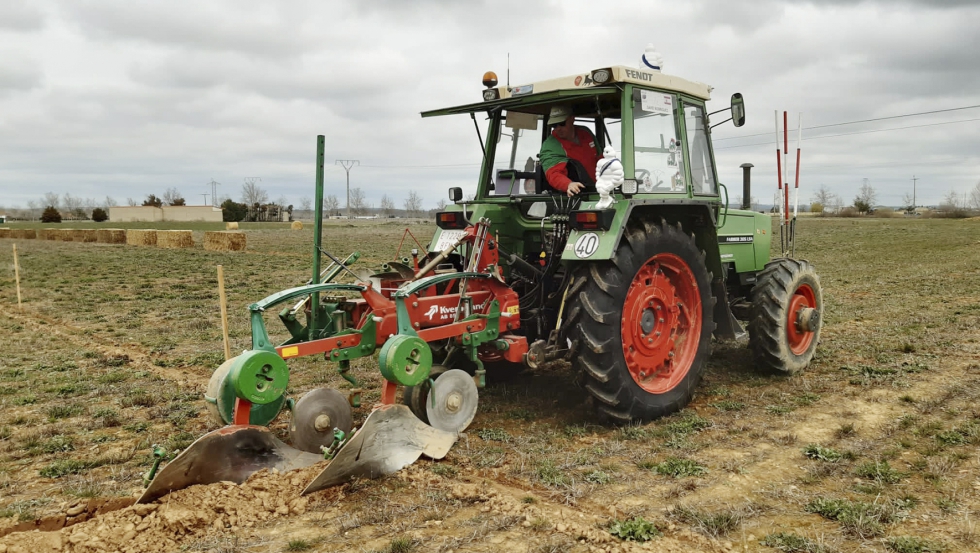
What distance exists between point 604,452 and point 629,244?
1481mm

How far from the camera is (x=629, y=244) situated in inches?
200

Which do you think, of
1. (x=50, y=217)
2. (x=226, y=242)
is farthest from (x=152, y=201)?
(x=226, y=242)

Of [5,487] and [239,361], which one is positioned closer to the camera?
[239,361]

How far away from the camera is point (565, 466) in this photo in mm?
4363

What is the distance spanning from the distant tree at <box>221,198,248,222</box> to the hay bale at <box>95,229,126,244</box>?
37.8m

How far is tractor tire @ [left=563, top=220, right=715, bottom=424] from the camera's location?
4.93 metres

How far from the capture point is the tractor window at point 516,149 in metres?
6.13

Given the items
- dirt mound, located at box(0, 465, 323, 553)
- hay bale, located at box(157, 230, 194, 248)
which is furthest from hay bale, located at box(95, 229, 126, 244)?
dirt mound, located at box(0, 465, 323, 553)

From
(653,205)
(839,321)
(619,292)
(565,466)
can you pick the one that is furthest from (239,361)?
(839,321)

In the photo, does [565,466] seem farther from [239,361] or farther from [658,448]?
[239,361]

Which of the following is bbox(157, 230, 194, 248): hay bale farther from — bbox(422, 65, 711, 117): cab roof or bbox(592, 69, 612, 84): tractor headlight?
bbox(592, 69, 612, 84): tractor headlight

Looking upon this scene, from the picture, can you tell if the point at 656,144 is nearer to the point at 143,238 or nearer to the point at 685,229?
the point at 685,229

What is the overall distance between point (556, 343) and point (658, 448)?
40.2 inches

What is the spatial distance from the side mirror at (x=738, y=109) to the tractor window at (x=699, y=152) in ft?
0.88
